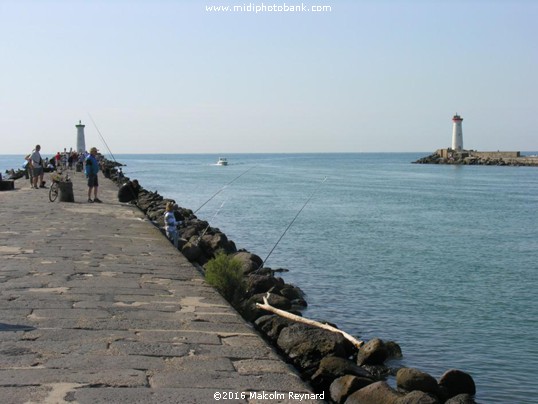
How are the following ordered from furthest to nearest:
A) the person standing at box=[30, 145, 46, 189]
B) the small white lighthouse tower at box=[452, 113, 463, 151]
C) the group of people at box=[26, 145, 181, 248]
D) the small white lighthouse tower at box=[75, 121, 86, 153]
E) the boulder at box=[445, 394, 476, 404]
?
the small white lighthouse tower at box=[452, 113, 463, 151] → the small white lighthouse tower at box=[75, 121, 86, 153] → the person standing at box=[30, 145, 46, 189] → the group of people at box=[26, 145, 181, 248] → the boulder at box=[445, 394, 476, 404]

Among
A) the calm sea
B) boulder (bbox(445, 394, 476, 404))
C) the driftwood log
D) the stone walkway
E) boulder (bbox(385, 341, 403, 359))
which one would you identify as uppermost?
the stone walkway

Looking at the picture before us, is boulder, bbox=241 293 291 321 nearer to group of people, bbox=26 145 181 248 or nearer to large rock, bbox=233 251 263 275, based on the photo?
large rock, bbox=233 251 263 275

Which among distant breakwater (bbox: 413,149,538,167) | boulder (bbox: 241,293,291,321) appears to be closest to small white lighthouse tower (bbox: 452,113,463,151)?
distant breakwater (bbox: 413,149,538,167)

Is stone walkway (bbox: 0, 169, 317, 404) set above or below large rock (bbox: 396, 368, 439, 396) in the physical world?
above

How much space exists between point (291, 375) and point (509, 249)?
52.2 feet

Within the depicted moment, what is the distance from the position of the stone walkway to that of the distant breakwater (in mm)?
84722

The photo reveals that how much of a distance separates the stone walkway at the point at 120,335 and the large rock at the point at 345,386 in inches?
39.3

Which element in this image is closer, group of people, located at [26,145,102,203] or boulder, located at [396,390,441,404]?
boulder, located at [396,390,441,404]

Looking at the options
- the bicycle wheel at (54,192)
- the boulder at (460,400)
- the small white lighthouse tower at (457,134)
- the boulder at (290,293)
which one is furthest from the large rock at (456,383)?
the small white lighthouse tower at (457,134)

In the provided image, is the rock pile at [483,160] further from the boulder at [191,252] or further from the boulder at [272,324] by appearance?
the boulder at [272,324]

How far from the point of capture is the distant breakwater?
8838 cm

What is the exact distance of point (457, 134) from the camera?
91.9 metres

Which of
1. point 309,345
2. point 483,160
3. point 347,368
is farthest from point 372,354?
point 483,160

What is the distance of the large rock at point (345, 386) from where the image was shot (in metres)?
5.98
